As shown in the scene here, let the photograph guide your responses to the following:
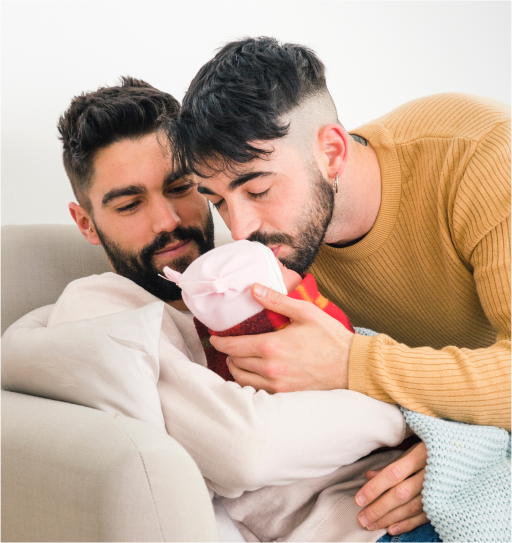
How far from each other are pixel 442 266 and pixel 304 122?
523 millimetres

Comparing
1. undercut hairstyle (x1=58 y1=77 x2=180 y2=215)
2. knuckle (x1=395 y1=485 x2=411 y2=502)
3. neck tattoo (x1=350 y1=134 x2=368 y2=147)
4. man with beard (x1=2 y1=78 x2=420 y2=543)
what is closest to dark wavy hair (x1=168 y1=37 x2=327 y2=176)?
undercut hairstyle (x1=58 y1=77 x2=180 y2=215)

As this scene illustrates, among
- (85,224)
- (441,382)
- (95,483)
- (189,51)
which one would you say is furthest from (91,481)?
(189,51)

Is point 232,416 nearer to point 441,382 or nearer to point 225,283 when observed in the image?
point 225,283

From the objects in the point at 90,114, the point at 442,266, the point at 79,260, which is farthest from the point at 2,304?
the point at 442,266

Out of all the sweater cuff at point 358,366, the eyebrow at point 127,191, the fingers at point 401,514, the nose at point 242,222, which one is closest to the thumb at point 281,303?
the sweater cuff at point 358,366

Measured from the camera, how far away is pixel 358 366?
3.32ft

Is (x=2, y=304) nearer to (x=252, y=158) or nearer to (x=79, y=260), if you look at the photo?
(x=79, y=260)

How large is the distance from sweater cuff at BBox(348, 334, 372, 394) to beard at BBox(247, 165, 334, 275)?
1.10ft

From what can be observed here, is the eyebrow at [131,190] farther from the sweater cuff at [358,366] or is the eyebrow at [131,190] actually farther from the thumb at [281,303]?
the sweater cuff at [358,366]

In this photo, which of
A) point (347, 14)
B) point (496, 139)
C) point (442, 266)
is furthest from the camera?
point (347, 14)

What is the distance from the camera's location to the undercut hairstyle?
1.32 metres

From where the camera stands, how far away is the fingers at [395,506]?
91cm

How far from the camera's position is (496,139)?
118cm

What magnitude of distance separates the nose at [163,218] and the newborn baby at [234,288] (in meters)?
0.28
